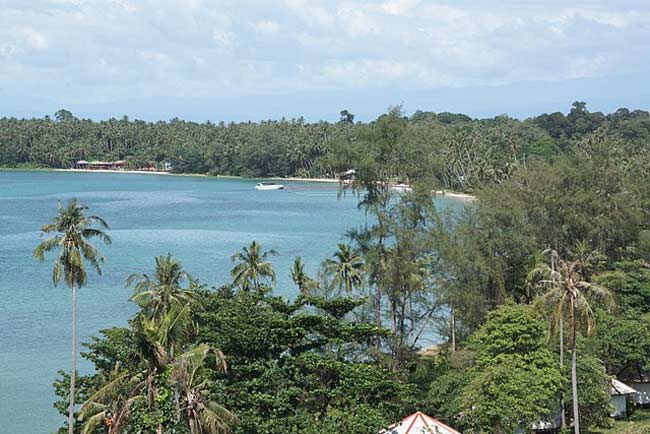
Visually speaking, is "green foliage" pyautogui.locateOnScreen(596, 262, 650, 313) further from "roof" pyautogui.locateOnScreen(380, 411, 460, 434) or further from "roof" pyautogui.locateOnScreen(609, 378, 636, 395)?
"roof" pyautogui.locateOnScreen(380, 411, 460, 434)

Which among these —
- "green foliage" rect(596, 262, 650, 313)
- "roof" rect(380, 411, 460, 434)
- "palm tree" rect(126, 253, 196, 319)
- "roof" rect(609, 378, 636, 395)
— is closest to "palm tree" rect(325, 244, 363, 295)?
"green foliage" rect(596, 262, 650, 313)

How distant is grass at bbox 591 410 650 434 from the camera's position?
3056 centimetres

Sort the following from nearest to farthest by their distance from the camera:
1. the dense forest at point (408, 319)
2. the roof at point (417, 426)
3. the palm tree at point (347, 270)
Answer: the dense forest at point (408, 319)
the roof at point (417, 426)
the palm tree at point (347, 270)

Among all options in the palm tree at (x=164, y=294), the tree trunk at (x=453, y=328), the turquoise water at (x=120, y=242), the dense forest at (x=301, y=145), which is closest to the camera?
the palm tree at (x=164, y=294)

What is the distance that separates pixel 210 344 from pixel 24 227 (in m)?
74.3

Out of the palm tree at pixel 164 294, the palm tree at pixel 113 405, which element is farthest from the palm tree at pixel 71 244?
the palm tree at pixel 113 405

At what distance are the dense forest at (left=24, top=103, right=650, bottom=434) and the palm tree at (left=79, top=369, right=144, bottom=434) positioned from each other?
0.25ft

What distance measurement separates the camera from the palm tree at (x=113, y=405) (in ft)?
70.5

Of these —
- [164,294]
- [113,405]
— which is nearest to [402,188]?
[164,294]

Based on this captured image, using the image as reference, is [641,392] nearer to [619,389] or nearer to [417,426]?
[619,389]

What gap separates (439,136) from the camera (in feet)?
121

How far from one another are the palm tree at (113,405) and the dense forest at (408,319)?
8cm

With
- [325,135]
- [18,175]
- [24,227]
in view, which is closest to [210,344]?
[24,227]

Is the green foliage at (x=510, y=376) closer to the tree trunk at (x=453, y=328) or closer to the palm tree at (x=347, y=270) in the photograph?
the tree trunk at (x=453, y=328)
